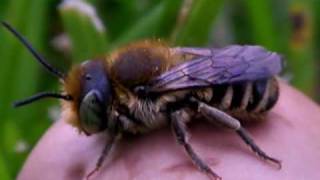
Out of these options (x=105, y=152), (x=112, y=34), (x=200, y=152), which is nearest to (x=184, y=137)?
(x=200, y=152)

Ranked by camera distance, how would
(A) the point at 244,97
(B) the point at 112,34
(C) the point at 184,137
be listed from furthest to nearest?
1. (B) the point at 112,34
2. (A) the point at 244,97
3. (C) the point at 184,137

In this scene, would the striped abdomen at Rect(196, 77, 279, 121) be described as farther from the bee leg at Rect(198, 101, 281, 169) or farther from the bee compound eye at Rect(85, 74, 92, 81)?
the bee compound eye at Rect(85, 74, 92, 81)

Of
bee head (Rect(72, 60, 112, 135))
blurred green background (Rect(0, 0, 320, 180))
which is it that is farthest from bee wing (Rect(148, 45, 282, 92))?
blurred green background (Rect(0, 0, 320, 180))

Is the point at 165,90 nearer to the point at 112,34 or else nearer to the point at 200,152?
the point at 200,152

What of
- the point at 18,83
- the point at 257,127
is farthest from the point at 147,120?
the point at 18,83

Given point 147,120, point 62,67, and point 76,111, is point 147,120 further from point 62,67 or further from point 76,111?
point 62,67

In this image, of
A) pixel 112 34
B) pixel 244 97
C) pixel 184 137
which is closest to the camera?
pixel 184 137

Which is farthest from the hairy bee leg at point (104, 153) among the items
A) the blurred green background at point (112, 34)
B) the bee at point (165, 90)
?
the blurred green background at point (112, 34)
